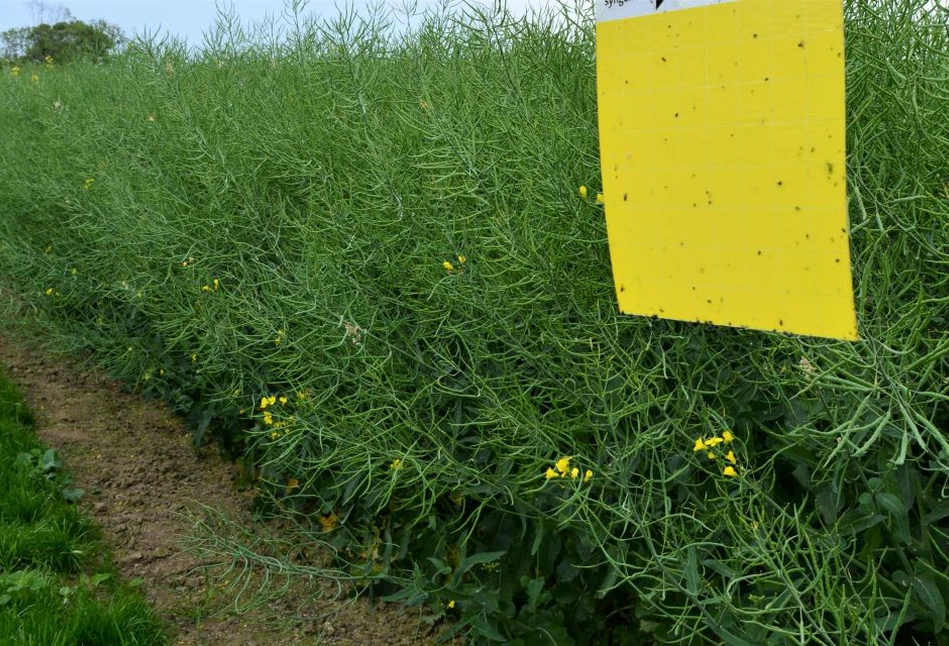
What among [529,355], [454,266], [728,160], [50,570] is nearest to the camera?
[728,160]

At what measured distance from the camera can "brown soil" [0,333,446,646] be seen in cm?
245

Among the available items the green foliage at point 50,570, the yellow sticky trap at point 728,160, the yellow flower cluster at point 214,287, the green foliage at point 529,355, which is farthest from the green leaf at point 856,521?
the yellow flower cluster at point 214,287

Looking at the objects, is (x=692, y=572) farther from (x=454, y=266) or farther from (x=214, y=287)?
(x=214, y=287)

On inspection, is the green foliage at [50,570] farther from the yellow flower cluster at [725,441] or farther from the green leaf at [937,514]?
the green leaf at [937,514]

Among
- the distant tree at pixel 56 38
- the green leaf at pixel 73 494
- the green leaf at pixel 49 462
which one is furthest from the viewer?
the distant tree at pixel 56 38

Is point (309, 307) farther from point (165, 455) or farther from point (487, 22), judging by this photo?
point (165, 455)

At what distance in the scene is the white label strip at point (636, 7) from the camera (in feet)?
Result: 4.26

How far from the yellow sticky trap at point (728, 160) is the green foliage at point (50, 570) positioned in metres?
1.69

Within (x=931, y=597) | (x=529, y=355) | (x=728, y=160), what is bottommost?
(x=931, y=597)

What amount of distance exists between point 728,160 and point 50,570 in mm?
2312

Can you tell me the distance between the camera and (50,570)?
2672mm

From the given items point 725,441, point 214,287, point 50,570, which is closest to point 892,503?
point 725,441

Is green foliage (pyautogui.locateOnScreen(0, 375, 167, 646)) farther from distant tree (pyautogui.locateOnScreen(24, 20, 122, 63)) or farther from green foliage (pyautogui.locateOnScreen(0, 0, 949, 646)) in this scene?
distant tree (pyautogui.locateOnScreen(24, 20, 122, 63))

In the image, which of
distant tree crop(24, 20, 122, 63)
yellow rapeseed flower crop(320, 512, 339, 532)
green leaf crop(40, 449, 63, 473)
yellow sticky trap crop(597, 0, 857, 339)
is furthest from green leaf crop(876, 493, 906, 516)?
distant tree crop(24, 20, 122, 63)
